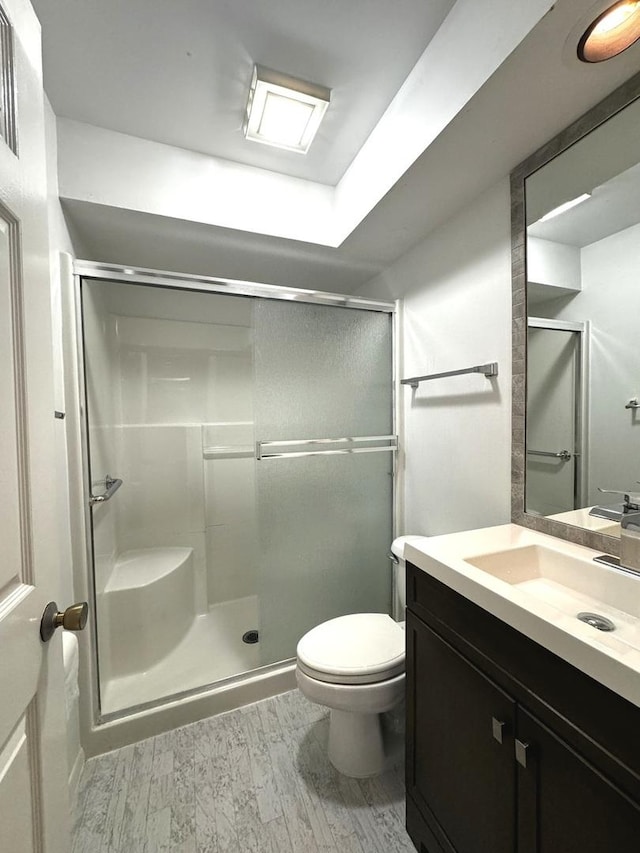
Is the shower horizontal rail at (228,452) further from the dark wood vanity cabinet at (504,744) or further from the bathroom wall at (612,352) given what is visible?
the bathroom wall at (612,352)

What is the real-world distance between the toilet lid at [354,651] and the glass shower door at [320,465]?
0.39 metres

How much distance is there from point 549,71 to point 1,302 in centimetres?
135

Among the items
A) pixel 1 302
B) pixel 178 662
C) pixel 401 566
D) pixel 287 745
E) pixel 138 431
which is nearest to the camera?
pixel 1 302

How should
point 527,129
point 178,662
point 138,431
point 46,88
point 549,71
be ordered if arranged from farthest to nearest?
point 138,431 → point 178,662 → point 46,88 → point 527,129 → point 549,71

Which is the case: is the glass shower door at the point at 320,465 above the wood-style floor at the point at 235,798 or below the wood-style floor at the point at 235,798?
above

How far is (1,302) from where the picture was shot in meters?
0.50

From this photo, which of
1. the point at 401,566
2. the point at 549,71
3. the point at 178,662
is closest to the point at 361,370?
the point at 401,566

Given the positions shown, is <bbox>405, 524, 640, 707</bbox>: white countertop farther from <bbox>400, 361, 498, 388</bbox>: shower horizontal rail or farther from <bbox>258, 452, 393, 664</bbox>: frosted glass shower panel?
<bbox>258, 452, 393, 664</bbox>: frosted glass shower panel

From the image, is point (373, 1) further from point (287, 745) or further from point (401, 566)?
point (287, 745)

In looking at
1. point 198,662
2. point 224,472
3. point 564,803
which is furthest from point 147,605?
point 564,803

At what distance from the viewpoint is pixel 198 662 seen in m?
1.81

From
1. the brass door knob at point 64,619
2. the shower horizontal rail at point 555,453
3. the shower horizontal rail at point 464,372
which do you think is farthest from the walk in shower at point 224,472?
the brass door knob at point 64,619

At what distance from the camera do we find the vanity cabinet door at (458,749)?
733 mm

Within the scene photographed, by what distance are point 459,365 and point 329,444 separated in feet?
2.42
